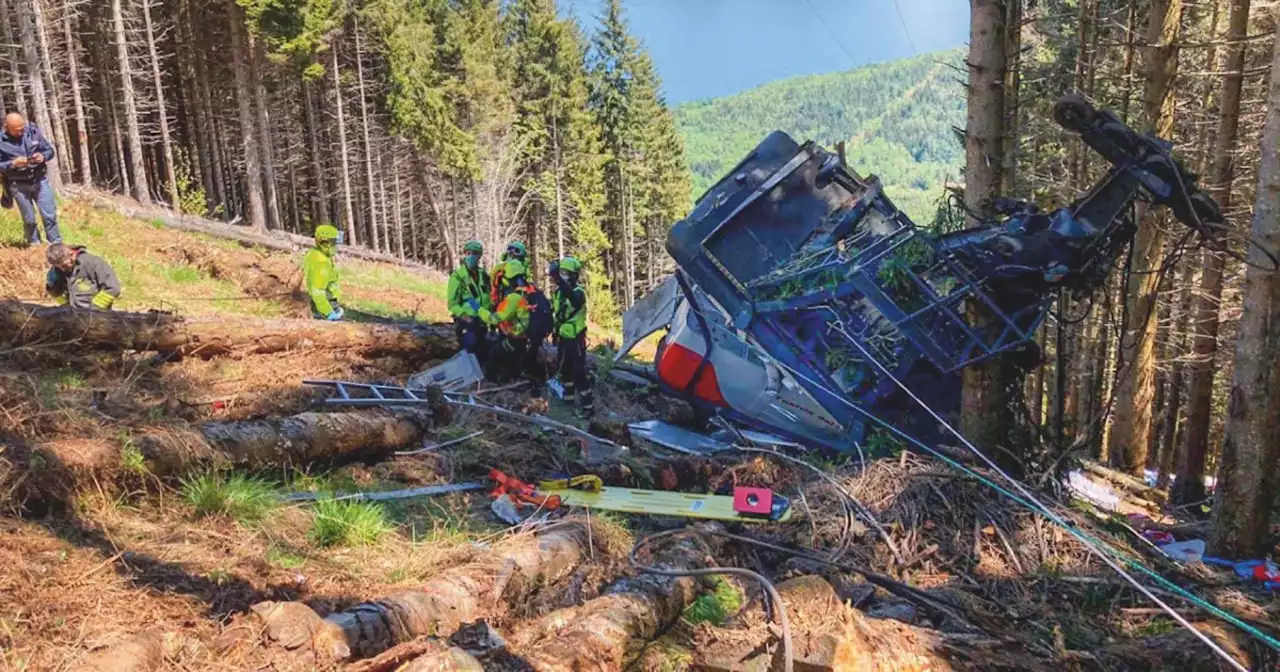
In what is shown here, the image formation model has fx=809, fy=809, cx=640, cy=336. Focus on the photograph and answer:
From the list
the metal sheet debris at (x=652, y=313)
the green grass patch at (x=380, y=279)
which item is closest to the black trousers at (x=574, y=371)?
the metal sheet debris at (x=652, y=313)

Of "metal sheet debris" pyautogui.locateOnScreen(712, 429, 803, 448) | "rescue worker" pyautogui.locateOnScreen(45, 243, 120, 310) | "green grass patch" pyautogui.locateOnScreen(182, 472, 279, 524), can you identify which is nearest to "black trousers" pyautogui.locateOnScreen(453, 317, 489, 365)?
"metal sheet debris" pyautogui.locateOnScreen(712, 429, 803, 448)

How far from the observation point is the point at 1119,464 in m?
10.9

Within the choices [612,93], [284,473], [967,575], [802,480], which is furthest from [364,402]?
[612,93]

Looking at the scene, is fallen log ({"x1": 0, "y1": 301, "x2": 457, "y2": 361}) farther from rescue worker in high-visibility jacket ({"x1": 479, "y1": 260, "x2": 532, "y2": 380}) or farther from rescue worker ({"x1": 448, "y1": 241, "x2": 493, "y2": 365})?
rescue worker in high-visibility jacket ({"x1": 479, "y1": 260, "x2": 532, "y2": 380})

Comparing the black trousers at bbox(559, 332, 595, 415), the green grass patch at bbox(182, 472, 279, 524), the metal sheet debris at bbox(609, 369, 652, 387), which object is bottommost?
the metal sheet debris at bbox(609, 369, 652, 387)

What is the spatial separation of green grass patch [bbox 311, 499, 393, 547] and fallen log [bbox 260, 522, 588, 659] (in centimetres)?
63

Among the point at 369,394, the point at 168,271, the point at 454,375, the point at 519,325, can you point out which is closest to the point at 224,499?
the point at 369,394

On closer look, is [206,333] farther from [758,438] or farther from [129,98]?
[129,98]

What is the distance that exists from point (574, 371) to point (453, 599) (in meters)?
6.03

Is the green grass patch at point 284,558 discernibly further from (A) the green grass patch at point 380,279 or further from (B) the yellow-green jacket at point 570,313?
(A) the green grass patch at point 380,279

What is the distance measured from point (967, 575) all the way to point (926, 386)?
2760 mm

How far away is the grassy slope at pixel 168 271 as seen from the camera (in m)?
10.0

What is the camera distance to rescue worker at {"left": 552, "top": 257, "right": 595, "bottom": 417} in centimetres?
946

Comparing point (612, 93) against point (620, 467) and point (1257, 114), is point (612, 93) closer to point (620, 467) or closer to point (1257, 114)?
point (1257, 114)
